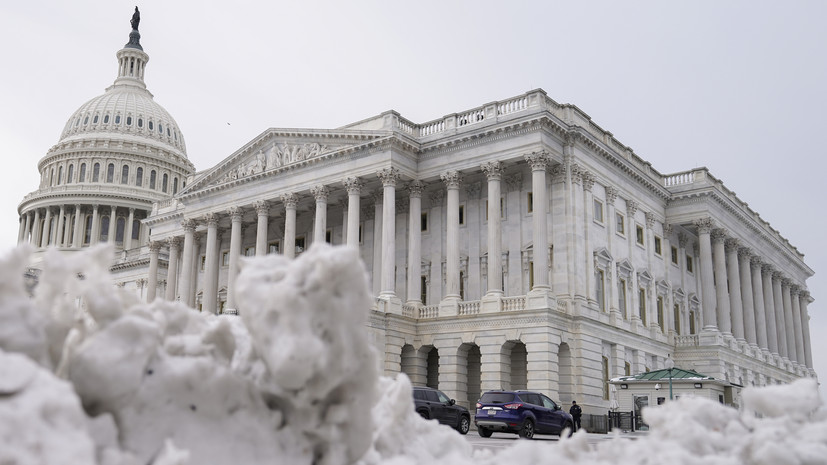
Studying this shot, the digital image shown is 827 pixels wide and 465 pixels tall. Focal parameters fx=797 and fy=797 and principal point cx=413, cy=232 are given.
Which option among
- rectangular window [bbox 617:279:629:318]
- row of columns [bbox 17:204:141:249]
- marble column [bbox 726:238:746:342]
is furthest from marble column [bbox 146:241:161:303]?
marble column [bbox 726:238:746:342]

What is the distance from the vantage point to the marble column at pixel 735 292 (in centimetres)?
5628

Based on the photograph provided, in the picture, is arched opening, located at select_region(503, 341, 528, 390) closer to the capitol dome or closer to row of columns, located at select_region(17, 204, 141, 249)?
the capitol dome

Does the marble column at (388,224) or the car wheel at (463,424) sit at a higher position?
the marble column at (388,224)

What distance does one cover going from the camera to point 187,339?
7086mm

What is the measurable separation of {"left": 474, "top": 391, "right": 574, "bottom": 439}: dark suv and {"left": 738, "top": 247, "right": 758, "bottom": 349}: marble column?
3300 centimetres

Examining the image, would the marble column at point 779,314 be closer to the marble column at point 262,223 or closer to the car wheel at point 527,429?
the marble column at point 262,223

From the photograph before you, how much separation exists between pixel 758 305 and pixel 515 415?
3985 cm

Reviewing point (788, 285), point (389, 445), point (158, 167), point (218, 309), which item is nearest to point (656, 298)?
point (788, 285)

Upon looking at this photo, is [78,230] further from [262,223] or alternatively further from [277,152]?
[277,152]

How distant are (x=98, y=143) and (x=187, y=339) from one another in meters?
110

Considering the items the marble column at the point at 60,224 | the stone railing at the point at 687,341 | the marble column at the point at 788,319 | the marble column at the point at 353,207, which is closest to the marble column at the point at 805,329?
the marble column at the point at 788,319

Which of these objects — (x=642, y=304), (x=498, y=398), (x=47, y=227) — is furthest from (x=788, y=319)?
(x=47, y=227)

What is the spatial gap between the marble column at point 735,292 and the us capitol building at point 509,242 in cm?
14

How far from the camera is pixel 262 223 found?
168 feet
